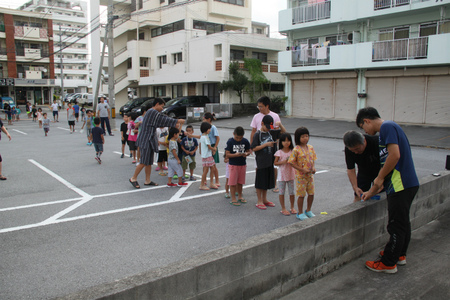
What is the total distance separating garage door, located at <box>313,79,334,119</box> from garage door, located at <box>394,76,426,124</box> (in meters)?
4.44

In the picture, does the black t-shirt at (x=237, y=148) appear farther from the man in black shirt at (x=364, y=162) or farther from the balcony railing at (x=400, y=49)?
the balcony railing at (x=400, y=49)

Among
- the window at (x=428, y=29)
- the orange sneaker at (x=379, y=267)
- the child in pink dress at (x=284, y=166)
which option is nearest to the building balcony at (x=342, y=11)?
the window at (x=428, y=29)

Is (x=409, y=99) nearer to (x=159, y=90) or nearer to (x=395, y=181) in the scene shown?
(x=395, y=181)

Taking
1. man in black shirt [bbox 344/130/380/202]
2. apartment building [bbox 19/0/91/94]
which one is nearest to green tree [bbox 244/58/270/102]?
man in black shirt [bbox 344/130/380/202]

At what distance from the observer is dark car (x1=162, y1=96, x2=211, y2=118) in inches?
1070

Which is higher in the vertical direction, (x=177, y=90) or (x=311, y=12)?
(x=311, y=12)

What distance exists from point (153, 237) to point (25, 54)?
159 ft

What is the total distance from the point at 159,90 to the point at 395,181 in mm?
36321

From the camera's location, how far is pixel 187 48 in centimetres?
3381

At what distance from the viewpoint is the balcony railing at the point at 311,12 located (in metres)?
23.8

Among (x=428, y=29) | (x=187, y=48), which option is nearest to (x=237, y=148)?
(x=428, y=29)

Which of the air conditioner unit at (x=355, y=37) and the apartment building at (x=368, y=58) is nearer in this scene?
the apartment building at (x=368, y=58)

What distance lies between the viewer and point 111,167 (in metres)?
10.6

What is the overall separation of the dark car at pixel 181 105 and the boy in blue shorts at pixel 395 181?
76.7 feet
